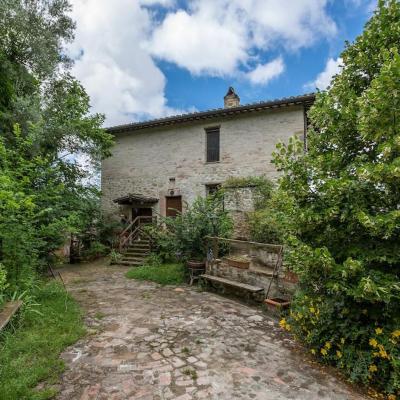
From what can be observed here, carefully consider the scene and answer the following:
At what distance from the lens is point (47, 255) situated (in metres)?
7.77

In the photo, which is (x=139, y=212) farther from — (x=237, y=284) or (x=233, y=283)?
(x=237, y=284)

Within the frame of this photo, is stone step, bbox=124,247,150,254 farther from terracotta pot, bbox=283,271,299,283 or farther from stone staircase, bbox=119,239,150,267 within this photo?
terracotta pot, bbox=283,271,299,283

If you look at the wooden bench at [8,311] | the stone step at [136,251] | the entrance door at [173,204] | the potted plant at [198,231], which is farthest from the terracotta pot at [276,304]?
the entrance door at [173,204]

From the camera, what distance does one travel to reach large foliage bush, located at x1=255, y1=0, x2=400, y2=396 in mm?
2633

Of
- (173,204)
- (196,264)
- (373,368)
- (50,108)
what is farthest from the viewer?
(173,204)

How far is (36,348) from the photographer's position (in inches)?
134

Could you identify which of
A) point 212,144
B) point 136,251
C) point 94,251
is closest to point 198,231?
point 136,251

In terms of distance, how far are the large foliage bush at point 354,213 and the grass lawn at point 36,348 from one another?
3079 millimetres

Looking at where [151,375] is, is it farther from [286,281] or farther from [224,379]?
[286,281]

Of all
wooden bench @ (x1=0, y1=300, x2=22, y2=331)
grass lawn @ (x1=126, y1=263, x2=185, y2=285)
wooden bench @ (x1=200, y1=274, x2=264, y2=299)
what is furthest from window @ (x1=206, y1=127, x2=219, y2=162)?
wooden bench @ (x1=0, y1=300, x2=22, y2=331)

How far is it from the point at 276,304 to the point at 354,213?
2497 mm

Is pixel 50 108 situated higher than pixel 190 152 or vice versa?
pixel 50 108

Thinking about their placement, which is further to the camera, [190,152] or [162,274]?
[190,152]

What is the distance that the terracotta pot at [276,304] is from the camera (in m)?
4.68
